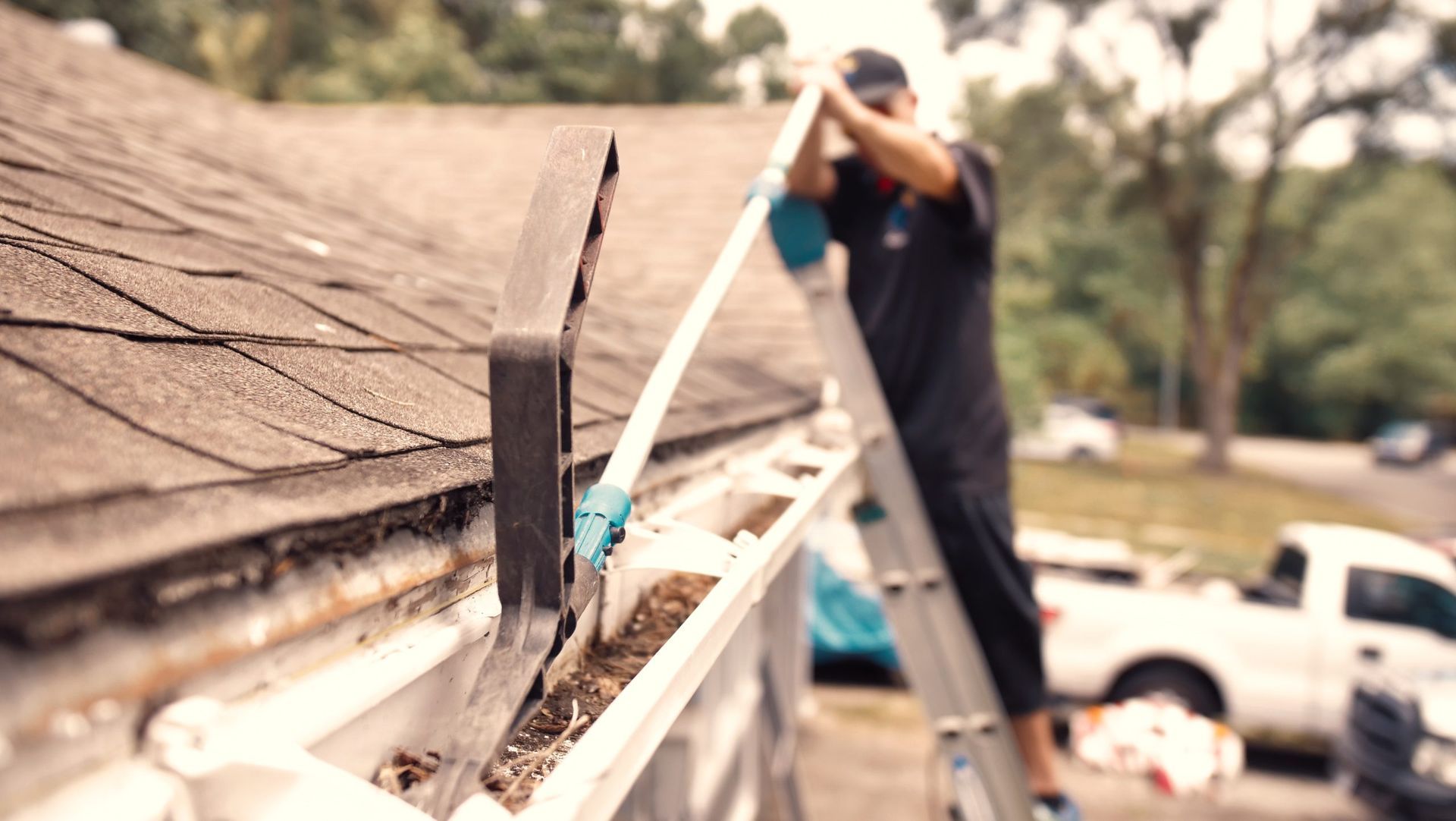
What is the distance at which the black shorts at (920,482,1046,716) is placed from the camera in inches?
111

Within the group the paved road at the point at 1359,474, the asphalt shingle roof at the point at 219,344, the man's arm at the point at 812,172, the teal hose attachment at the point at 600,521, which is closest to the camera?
the asphalt shingle roof at the point at 219,344

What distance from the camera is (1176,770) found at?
423 cm

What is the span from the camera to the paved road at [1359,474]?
20688mm

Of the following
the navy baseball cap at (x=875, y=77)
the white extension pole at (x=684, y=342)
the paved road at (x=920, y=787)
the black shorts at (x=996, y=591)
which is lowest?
the paved road at (x=920, y=787)

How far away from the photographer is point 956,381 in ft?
9.46

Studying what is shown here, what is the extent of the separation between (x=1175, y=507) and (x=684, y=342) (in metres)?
19.4

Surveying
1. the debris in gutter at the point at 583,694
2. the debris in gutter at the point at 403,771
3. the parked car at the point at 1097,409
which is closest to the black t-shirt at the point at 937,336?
the debris in gutter at the point at 583,694

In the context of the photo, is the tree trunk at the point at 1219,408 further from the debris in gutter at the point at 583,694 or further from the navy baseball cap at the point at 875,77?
the debris in gutter at the point at 583,694

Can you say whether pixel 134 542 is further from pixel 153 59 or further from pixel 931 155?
pixel 153 59

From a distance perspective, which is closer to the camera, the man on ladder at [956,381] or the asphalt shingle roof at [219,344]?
the asphalt shingle roof at [219,344]

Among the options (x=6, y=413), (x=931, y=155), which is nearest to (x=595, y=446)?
(x=6, y=413)

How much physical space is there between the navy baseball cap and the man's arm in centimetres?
14

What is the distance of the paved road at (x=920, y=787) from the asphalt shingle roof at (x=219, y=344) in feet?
10.3

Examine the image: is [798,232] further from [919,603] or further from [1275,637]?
[1275,637]
